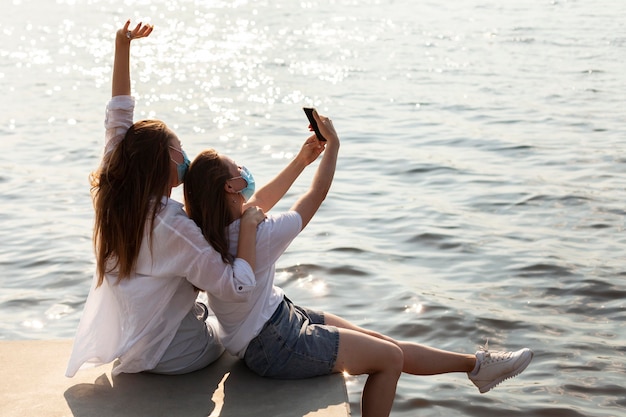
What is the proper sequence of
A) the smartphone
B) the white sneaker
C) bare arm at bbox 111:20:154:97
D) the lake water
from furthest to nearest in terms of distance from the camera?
the lake water → the white sneaker → the smartphone → bare arm at bbox 111:20:154:97

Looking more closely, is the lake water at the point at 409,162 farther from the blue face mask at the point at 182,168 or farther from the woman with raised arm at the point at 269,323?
the blue face mask at the point at 182,168

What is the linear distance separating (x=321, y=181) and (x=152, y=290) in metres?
A: 0.87

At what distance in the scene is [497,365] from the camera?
465cm

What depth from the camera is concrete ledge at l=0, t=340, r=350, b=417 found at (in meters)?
3.97

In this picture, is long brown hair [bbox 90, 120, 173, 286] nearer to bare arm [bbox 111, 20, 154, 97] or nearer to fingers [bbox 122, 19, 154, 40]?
bare arm [bbox 111, 20, 154, 97]

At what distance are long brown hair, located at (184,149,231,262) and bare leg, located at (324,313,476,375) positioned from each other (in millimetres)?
684

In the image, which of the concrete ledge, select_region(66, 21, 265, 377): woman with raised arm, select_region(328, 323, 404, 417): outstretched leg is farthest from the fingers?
select_region(328, 323, 404, 417): outstretched leg

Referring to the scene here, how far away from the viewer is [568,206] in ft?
28.2

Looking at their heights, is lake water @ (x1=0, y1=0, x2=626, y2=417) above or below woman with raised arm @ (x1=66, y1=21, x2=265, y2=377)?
below

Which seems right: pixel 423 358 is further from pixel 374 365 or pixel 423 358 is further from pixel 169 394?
pixel 169 394

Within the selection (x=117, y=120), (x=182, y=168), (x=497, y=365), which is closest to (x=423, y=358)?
(x=497, y=365)

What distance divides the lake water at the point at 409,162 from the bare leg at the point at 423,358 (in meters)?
0.90

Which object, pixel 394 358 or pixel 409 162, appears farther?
pixel 409 162

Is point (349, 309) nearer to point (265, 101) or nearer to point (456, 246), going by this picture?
point (456, 246)
